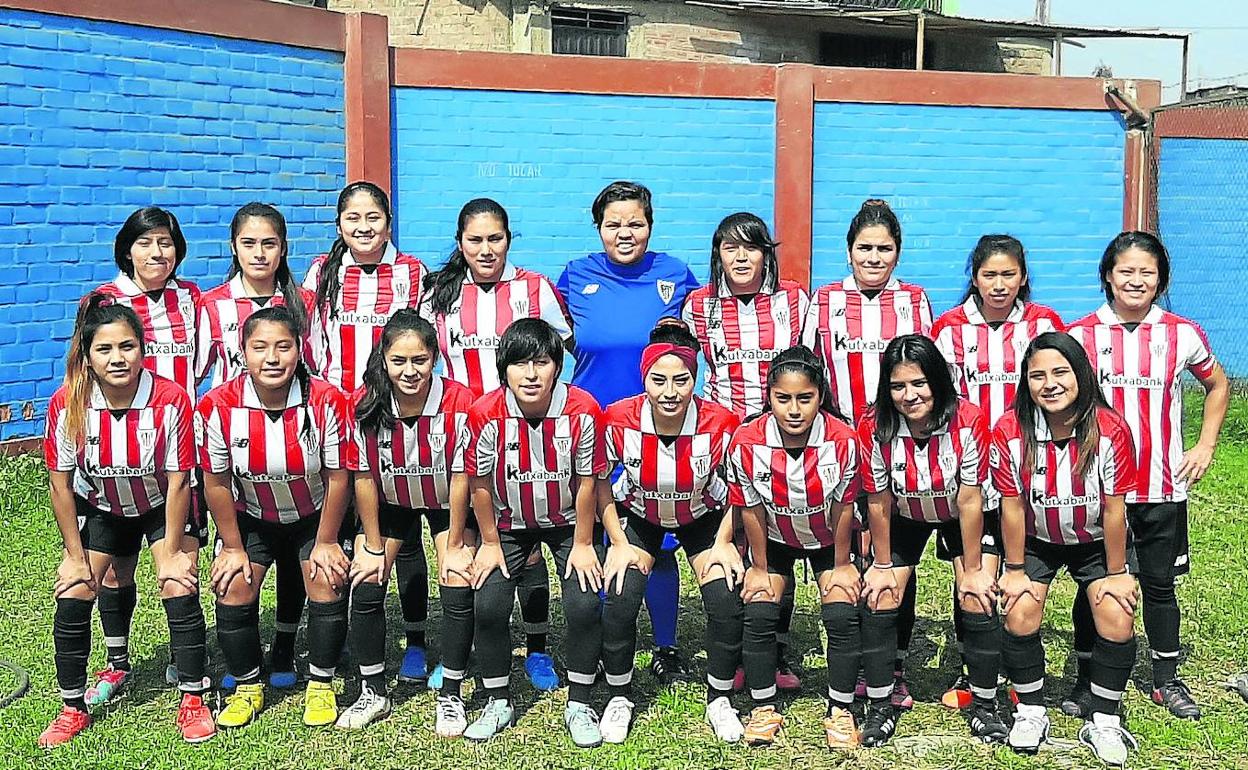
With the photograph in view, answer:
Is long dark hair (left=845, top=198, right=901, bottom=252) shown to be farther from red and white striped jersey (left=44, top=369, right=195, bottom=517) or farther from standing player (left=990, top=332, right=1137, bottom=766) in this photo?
red and white striped jersey (left=44, top=369, right=195, bottom=517)

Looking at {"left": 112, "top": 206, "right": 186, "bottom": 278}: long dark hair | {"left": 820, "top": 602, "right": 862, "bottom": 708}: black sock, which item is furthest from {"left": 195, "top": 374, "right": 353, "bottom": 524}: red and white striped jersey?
{"left": 820, "top": 602, "right": 862, "bottom": 708}: black sock

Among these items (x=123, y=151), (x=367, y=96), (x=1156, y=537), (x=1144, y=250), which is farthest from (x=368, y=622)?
(x=367, y=96)

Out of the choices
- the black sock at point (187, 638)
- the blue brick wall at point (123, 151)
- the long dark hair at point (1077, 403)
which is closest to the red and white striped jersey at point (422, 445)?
the black sock at point (187, 638)

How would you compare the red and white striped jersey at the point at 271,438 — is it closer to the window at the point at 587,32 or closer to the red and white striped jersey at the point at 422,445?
the red and white striped jersey at the point at 422,445

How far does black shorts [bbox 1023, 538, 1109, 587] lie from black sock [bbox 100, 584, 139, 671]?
305 cm

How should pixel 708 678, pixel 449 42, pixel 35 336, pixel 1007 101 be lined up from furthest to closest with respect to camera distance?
pixel 449 42
pixel 1007 101
pixel 35 336
pixel 708 678

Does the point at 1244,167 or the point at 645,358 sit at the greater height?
the point at 1244,167

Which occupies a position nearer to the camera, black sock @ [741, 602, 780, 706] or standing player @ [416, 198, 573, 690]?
black sock @ [741, 602, 780, 706]

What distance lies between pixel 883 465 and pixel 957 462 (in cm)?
23

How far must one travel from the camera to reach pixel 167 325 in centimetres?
465

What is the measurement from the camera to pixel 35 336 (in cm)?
721

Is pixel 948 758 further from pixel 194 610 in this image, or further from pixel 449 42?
pixel 449 42

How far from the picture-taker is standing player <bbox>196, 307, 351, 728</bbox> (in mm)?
4113

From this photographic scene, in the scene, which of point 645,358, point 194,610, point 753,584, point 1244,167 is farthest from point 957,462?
point 1244,167
